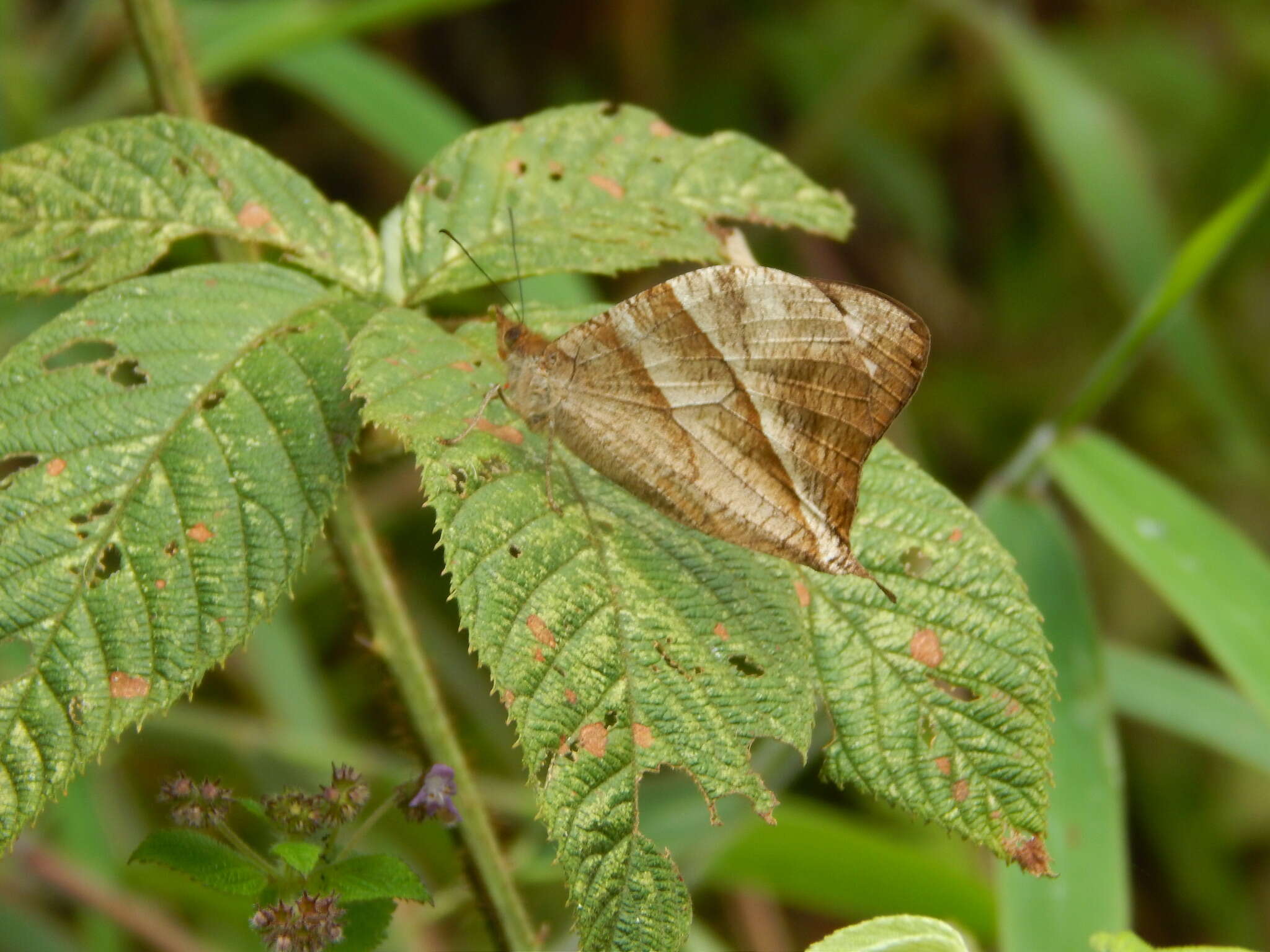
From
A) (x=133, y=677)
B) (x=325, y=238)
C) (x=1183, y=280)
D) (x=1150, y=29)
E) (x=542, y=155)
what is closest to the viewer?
(x=133, y=677)

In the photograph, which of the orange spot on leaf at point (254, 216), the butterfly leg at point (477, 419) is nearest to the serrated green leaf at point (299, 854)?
the butterfly leg at point (477, 419)

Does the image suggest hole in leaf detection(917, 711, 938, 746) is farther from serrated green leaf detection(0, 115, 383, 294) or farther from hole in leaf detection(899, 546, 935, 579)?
serrated green leaf detection(0, 115, 383, 294)

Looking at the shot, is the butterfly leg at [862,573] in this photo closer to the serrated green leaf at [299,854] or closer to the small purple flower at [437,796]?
the small purple flower at [437,796]

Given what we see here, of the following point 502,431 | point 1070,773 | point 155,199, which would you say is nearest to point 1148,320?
point 1070,773

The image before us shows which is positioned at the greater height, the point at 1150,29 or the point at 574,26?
the point at 1150,29

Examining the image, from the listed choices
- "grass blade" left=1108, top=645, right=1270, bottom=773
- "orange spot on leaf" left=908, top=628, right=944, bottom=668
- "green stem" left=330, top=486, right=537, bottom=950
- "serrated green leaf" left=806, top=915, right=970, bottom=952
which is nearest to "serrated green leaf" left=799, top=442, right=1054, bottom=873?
"orange spot on leaf" left=908, top=628, right=944, bottom=668

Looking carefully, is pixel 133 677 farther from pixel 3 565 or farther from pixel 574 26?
pixel 574 26

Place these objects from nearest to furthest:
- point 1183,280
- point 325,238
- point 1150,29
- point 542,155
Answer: point 325,238
point 542,155
point 1183,280
point 1150,29

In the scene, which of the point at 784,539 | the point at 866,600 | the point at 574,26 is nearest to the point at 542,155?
the point at 784,539
